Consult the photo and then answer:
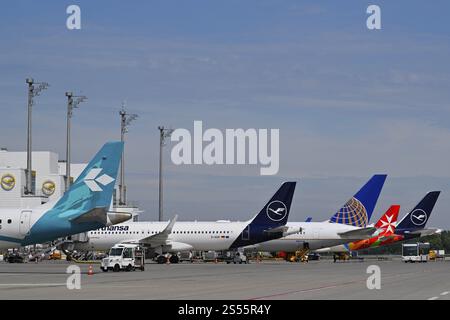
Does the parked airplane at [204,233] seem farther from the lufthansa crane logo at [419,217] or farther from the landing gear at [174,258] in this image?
the lufthansa crane logo at [419,217]

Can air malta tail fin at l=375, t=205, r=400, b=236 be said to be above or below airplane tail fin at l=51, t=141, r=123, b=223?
below

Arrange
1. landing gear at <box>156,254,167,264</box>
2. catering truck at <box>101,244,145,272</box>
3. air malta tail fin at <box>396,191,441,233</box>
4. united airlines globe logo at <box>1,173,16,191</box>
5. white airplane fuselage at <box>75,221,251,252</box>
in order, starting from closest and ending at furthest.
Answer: catering truck at <box>101,244,145,272</box> < landing gear at <box>156,254,167,264</box> < white airplane fuselage at <box>75,221,251,252</box> < air malta tail fin at <box>396,191,441,233</box> < united airlines globe logo at <box>1,173,16,191</box>

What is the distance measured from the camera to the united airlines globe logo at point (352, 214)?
9981cm

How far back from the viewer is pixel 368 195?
10256cm

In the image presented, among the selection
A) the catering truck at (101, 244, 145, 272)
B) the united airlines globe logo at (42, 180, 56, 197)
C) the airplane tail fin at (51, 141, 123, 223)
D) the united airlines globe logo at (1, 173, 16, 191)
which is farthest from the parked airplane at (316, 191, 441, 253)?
the airplane tail fin at (51, 141, 123, 223)

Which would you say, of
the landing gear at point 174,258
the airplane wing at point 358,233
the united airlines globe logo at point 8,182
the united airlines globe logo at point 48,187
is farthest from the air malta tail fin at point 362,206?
the united airlines globe logo at point 48,187

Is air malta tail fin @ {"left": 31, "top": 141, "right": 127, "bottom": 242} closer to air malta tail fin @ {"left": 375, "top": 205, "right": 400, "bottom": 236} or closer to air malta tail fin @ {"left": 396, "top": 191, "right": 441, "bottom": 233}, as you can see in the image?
air malta tail fin @ {"left": 375, "top": 205, "right": 400, "bottom": 236}

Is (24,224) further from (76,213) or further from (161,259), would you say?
(161,259)

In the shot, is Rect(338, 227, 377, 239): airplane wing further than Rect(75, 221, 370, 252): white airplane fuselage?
Yes

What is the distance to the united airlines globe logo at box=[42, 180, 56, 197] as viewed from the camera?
5360 inches

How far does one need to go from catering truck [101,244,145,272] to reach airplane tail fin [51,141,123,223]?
735 centimetres

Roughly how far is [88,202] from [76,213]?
1001 mm

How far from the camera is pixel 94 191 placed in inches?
2165
